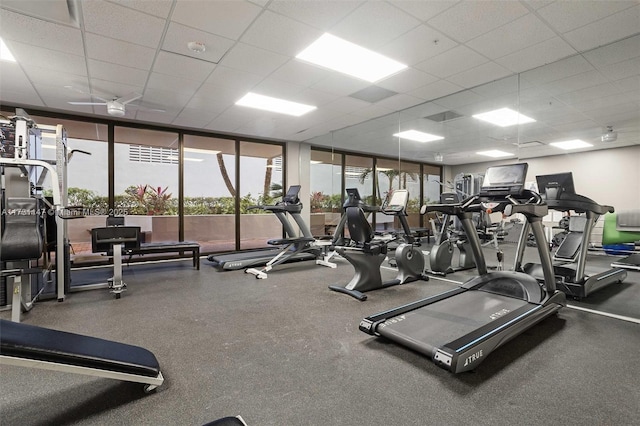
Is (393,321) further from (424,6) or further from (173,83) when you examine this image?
(173,83)

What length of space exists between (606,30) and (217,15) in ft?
11.9

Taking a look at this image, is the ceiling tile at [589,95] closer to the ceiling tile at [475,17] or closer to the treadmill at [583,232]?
the treadmill at [583,232]

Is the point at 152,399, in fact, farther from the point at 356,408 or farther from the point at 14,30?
the point at 14,30

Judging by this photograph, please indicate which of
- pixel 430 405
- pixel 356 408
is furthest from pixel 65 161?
pixel 430 405

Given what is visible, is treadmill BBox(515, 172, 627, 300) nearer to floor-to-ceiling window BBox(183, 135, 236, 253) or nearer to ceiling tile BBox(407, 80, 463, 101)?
ceiling tile BBox(407, 80, 463, 101)

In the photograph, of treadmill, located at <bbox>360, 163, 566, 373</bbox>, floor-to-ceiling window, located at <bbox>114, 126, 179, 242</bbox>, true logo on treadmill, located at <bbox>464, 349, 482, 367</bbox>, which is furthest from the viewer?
floor-to-ceiling window, located at <bbox>114, 126, 179, 242</bbox>

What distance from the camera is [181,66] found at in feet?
12.1

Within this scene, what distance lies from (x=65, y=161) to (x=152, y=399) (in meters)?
3.64

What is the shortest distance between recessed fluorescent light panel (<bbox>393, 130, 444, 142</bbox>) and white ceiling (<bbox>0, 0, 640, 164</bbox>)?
19.9 inches

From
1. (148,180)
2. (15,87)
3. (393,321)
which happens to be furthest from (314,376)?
(148,180)

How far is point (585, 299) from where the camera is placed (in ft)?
11.9

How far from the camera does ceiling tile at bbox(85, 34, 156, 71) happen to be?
3092 mm

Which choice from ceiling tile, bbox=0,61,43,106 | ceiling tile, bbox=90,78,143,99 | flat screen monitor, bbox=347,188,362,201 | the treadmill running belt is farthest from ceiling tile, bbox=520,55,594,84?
ceiling tile, bbox=0,61,43,106

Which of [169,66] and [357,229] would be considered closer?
[169,66]
